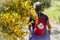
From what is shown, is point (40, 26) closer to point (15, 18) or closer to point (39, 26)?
point (39, 26)

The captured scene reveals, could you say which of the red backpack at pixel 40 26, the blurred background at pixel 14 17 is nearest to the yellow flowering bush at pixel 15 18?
the blurred background at pixel 14 17

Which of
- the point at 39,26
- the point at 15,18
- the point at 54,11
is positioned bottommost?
the point at 54,11

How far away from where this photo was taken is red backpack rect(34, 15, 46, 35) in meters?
4.18

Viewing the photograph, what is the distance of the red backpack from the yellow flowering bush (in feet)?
0.36

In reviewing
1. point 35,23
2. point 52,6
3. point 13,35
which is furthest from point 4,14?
point 52,6

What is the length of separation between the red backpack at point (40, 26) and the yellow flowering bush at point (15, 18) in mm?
110

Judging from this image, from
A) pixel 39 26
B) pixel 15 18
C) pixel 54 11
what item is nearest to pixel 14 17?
pixel 15 18

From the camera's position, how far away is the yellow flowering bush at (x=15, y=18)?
3885 millimetres

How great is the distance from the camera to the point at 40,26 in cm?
418

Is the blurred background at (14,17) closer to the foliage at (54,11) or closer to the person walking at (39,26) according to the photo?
the person walking at (39,26)

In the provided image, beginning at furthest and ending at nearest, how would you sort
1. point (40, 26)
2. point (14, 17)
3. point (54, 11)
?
point (54, 11)
point (40, 26)
point (14, 17)

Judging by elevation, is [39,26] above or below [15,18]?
below

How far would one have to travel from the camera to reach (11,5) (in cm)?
411

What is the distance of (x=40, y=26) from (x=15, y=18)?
497mm
